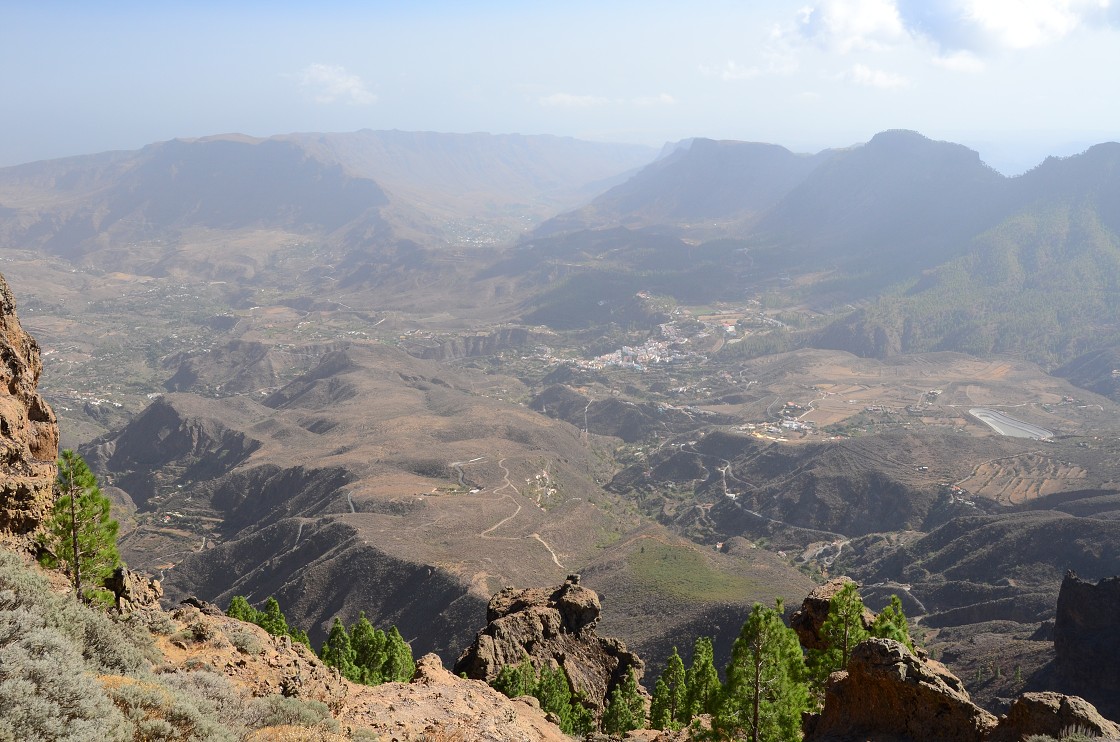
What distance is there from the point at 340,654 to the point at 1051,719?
117ft

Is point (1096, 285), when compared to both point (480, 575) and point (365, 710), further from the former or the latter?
point (365, 710)

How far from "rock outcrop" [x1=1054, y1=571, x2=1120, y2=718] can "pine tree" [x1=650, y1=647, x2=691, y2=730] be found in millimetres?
23016

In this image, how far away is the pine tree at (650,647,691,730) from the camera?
39.1 metres

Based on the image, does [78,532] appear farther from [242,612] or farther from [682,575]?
[682,575]

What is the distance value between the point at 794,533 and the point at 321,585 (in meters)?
55.1

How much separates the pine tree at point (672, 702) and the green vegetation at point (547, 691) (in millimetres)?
3468

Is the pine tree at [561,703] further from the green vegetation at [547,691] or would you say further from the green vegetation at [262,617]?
the green vegetation at [262,617]

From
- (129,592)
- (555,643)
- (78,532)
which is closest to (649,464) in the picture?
(555,643)

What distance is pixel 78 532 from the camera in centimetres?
2388

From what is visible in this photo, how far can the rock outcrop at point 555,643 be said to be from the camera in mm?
42719

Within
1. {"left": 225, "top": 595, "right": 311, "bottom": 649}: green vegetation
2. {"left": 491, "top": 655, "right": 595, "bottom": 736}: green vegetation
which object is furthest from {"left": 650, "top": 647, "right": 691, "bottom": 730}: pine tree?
{"left": 225, "top": 595, "right": 311, "bottom": 649}: green vegetation

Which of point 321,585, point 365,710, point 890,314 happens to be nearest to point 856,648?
point 365,710

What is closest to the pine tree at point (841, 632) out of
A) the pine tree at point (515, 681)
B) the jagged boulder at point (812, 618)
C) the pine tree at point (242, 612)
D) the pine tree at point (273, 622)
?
the jagged boulder at point (812, 618)

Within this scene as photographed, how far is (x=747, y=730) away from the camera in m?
24.3
